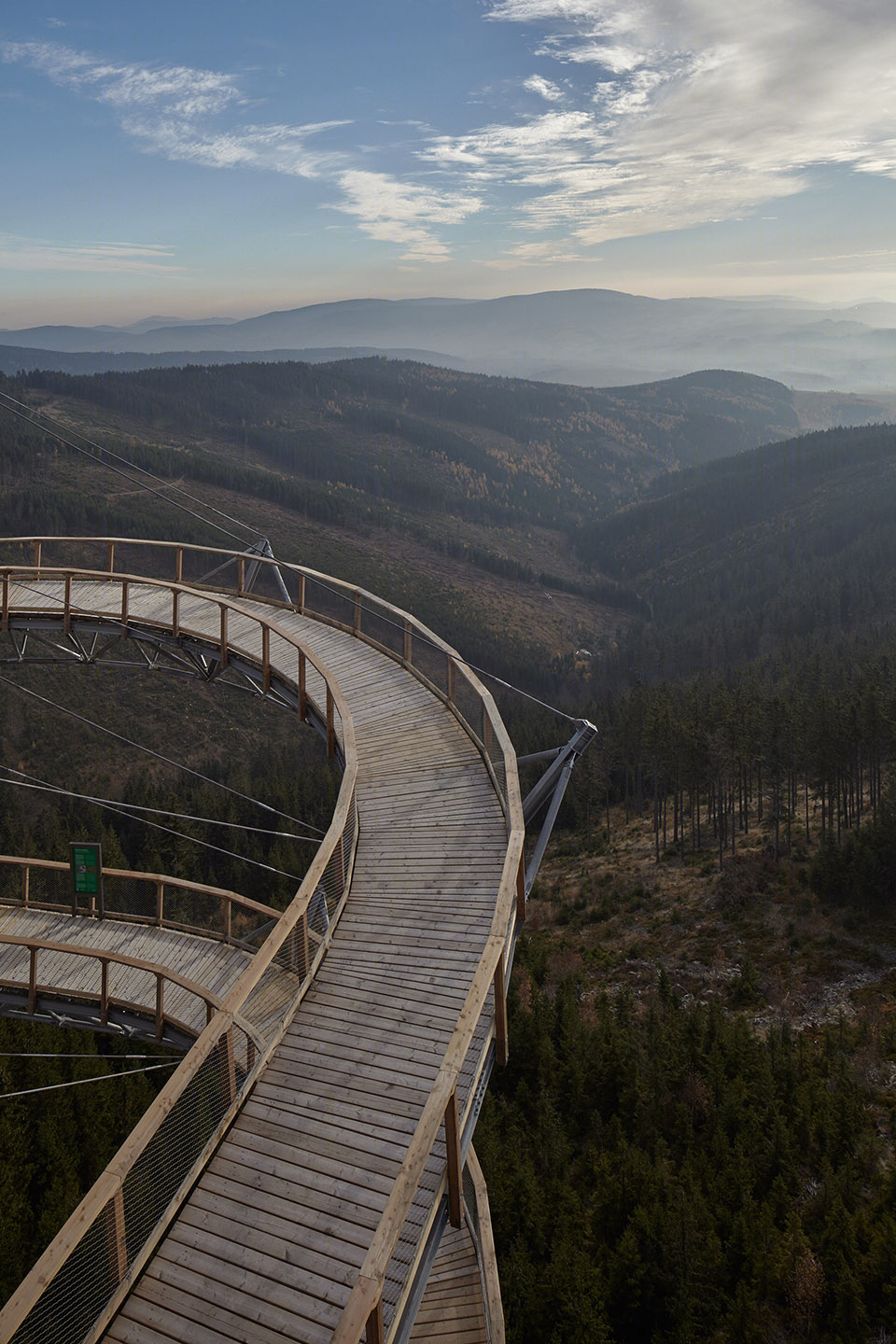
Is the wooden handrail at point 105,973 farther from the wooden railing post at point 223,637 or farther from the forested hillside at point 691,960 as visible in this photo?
the forested hillside at point 691,960

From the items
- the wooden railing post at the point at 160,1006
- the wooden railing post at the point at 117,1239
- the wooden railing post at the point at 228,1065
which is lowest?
the wooden railing post at the point at 160,1006

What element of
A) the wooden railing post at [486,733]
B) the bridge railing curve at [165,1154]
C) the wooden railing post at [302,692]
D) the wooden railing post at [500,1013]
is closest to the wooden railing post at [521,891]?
the wooden railing post at [500,1013]

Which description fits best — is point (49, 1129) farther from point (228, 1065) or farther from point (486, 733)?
point (228, 1065)

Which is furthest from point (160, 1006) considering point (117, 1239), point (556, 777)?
point (556, 777)

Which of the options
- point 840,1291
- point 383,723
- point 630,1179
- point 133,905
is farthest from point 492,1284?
point 133,905

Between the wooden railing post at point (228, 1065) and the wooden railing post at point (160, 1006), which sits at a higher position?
the wooden railing post at point (228, 1065)

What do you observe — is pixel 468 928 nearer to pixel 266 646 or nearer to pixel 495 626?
pixel 266 646
